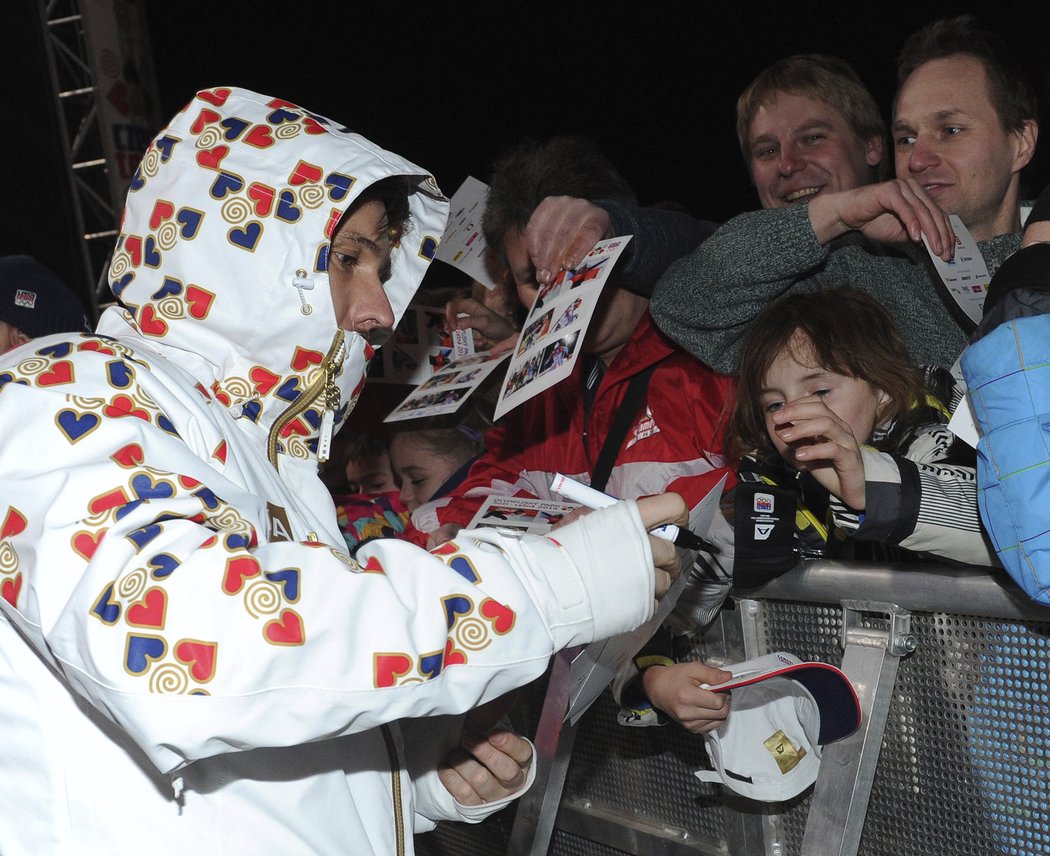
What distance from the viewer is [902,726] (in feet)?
5.51

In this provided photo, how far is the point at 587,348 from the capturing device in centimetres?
257

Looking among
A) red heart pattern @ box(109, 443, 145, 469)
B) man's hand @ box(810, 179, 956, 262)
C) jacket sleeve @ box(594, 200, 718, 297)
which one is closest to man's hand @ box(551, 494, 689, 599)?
red heart pattern @ box(109, 443, 145, 469)

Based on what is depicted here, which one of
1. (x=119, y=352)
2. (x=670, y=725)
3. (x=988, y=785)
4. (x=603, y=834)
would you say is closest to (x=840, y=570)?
(x=988, y=785)

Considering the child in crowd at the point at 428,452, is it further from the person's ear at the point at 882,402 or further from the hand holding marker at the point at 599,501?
the hand holding marker at the point at 599,501

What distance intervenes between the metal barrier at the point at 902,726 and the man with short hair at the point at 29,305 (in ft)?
7.49

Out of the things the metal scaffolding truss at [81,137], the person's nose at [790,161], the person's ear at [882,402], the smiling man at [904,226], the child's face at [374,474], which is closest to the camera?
the person's ear at [882,402]

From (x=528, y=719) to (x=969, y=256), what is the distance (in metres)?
1.32

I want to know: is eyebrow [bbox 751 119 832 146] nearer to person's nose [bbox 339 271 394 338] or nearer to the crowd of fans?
the crowd of fans

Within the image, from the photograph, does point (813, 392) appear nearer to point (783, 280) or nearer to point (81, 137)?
point (783, 280)

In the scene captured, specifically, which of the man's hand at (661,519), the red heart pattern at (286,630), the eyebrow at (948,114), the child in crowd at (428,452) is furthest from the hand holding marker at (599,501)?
the child in crowd at (428,452)

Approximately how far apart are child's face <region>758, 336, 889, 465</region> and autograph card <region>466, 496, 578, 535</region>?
448 millimetres

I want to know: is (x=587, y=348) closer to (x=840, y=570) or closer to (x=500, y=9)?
(x=840, y=570)

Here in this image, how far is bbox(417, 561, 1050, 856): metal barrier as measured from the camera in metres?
1.52

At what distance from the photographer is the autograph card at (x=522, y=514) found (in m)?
2.08
